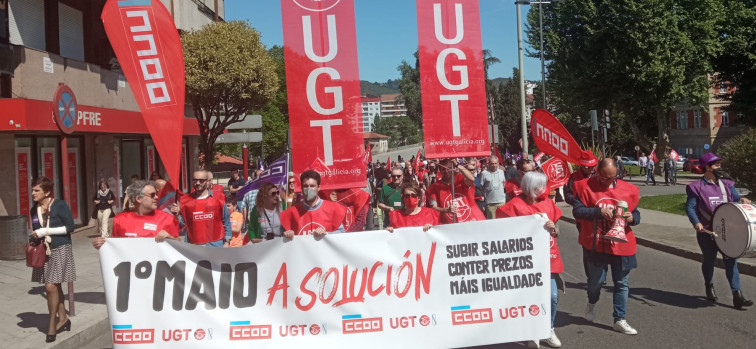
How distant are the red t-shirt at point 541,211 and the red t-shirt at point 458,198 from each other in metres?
1.42

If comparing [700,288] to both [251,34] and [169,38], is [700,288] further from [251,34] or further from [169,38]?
[251,34]

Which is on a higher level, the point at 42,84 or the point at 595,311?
the point at 42,84

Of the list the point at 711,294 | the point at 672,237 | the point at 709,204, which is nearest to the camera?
the point at 709,204

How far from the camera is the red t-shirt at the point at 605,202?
6.56 m

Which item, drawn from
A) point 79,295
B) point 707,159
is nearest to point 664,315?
point 707,159

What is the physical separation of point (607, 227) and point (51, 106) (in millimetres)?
12396

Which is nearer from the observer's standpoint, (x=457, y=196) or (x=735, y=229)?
(x=735, y=229)

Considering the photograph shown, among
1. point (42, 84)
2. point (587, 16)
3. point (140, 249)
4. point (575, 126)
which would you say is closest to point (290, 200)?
point (140, 249)

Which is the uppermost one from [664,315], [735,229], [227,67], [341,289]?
[227,67]

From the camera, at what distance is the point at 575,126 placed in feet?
217

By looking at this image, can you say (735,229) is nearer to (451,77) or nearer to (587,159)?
(587,159)

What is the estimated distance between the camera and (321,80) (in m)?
7.02

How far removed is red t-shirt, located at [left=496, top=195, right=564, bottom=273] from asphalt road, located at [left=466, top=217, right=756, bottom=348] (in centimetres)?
74

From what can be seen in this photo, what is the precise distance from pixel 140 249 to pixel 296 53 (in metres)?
2.40
